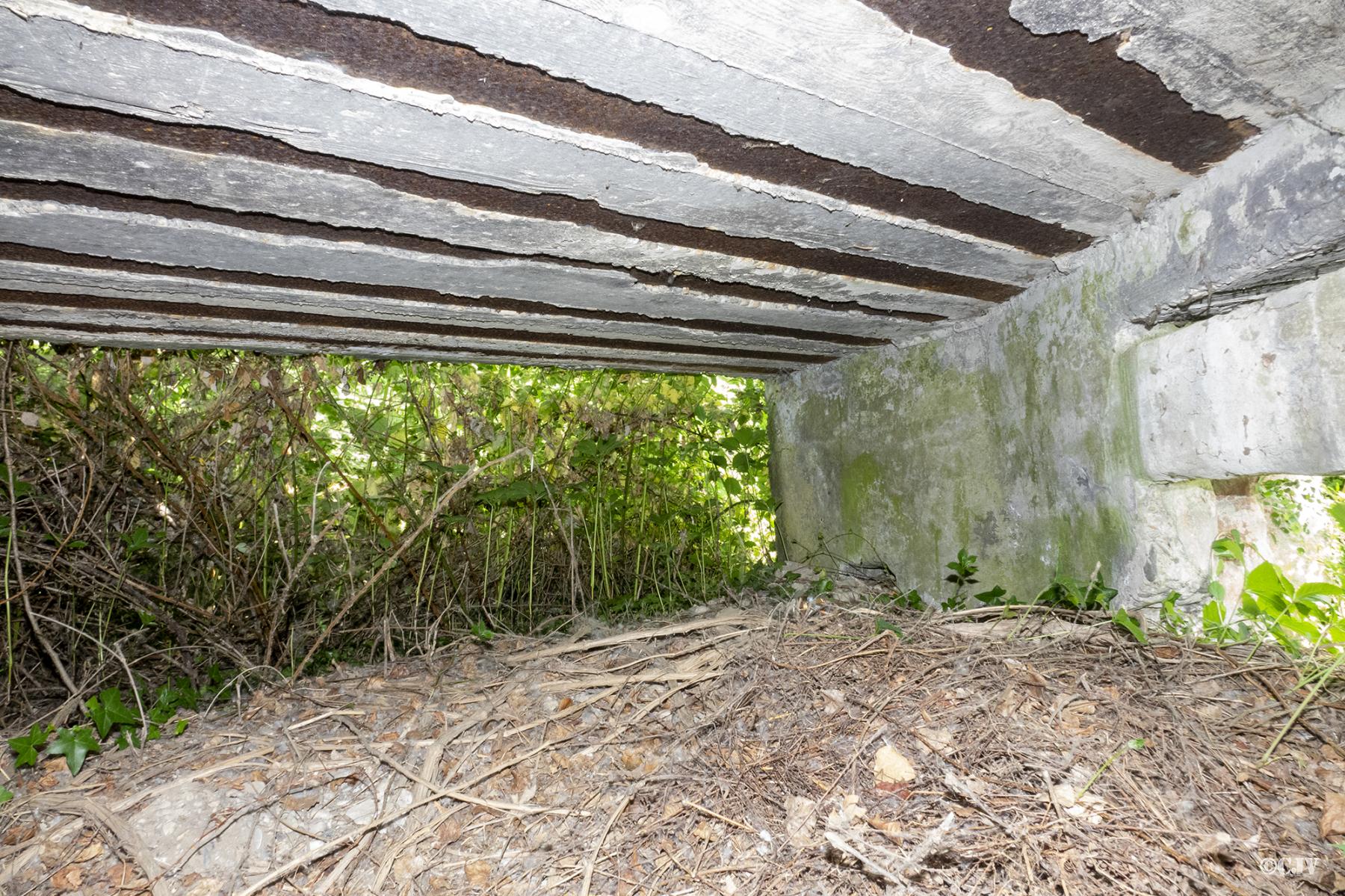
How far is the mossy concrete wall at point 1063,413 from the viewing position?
1.92 metres

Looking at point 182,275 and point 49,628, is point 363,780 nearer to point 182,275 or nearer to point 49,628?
point 182,275

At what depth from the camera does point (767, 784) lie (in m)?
1.60

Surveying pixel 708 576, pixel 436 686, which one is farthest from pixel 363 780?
pixel 708 576

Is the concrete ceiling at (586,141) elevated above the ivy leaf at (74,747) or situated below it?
above

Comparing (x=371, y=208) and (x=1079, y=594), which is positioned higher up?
(x=371, y=208)

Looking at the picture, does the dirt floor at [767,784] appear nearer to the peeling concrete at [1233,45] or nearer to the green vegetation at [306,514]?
the green vegetation at [306,514]

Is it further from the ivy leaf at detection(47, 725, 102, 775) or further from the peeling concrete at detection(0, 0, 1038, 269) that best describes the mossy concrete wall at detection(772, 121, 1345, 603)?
the ivy leaf at detection(47, 725, 102, 775)

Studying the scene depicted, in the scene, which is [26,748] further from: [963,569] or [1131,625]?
[963,569]

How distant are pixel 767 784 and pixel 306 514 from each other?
3.62m

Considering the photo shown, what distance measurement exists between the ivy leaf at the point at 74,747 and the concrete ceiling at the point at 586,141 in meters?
1.54

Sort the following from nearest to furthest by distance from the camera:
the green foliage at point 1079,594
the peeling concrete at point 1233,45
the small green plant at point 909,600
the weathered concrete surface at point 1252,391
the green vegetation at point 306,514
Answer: the peeling concrete at point 1233,45 < the weathered concrete surface at point 1252,391 < the green foliage at point 1079,594 < the green vegetation at point 306,514 < the small green plant at point 909,600

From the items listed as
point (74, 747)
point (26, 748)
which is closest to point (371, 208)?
point (74, 747)

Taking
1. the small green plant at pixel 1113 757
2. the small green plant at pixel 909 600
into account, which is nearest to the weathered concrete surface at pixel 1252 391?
the small green plant at pixel 1113 757

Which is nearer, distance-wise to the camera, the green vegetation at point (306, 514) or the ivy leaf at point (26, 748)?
the ivy leaf at point (26, 748)
